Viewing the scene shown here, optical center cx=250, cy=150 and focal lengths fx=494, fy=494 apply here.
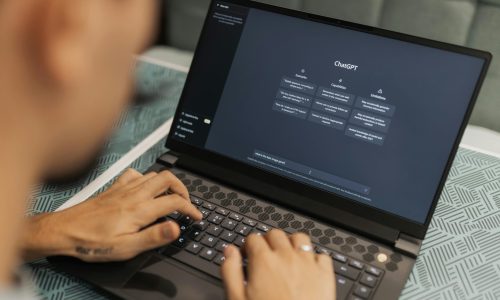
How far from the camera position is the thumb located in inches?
27.0

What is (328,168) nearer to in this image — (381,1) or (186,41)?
(381,1)

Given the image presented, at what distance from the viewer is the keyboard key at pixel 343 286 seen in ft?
2.16

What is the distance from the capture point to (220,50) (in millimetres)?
880

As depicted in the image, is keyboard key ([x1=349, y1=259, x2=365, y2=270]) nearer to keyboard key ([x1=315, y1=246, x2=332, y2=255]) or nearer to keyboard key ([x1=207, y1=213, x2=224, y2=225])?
keyboard key ([x1=315, y1=246, x2=332, y2=255])

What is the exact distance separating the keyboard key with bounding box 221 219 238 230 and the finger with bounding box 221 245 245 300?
4.1 inches

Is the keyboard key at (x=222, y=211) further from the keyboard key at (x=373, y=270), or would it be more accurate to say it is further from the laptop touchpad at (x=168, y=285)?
the keyboard key at (x=373, y=270)

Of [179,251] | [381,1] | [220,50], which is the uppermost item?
[381,1]

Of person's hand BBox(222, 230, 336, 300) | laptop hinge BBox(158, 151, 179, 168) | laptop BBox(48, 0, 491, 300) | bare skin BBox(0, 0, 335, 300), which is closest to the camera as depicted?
bare skin BBox(0, 0, 335, 300)

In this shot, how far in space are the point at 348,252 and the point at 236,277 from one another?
0.19 meters

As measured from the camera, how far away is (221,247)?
73cm

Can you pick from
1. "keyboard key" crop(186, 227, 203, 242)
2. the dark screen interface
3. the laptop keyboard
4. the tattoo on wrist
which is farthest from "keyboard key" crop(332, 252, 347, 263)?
the tattoo on wrist

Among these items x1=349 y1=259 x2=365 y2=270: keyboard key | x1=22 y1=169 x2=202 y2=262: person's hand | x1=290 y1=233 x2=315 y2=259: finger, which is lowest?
x1=22 y1=169 x2=202 y2=262: person's hand

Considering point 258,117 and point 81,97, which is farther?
point 258,117

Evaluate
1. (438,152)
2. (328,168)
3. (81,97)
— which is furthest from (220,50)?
(81,97)
